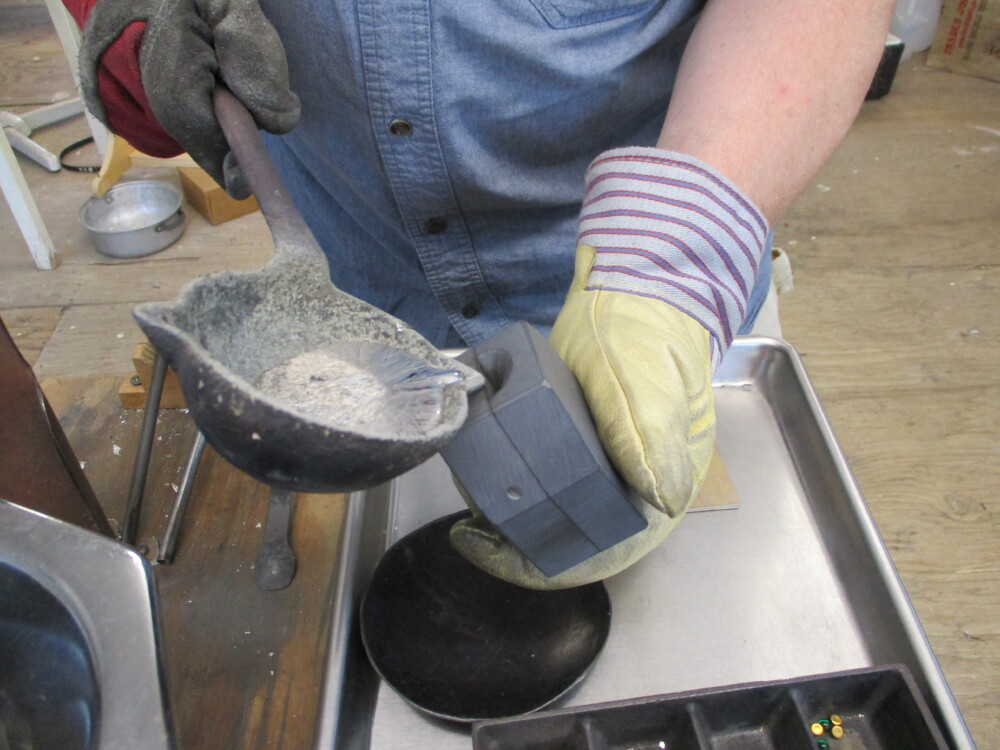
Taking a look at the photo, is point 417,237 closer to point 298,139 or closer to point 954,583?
point 298,139

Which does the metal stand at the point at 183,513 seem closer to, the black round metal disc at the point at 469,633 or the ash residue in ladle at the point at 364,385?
the black round metal disc at the point at 469,633

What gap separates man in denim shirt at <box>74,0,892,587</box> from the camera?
0.49 meters

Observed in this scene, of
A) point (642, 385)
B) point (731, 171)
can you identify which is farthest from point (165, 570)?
point (731, 171)

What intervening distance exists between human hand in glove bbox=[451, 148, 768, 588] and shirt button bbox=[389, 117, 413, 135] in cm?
19

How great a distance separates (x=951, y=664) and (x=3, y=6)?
336cm

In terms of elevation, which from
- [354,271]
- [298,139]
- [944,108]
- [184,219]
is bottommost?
[184,219]

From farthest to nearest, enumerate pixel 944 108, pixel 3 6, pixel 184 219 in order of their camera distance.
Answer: pixel 3 6 → pixel 944 108 → pixel 184 219

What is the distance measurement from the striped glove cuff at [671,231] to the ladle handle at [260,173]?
0.21m

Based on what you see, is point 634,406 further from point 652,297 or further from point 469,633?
point 469,633

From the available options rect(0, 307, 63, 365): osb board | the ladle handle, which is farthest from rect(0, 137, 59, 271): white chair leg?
the ladle handle

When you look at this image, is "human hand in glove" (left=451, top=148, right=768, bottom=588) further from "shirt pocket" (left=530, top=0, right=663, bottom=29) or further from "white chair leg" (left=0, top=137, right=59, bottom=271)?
"white chair leg" (left=0, top=137, right=59, bottom=271)

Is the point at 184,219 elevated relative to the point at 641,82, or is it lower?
lower

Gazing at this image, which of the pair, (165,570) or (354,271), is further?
(354,271)

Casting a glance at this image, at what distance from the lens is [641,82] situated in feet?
2.19
